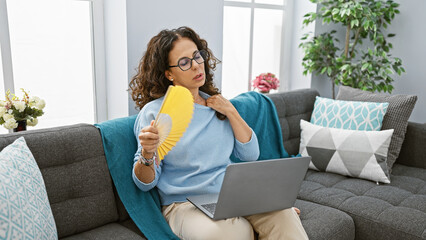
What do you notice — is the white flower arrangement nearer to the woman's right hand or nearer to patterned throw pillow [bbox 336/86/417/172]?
the woman's right hand

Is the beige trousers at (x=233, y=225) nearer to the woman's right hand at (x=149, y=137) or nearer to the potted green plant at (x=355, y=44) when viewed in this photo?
the woman's right hand at (x=149, y=137)

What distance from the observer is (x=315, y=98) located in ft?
9.13

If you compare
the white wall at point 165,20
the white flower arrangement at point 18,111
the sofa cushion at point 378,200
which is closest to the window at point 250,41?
the white wall at point 165,20

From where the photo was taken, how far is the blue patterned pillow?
7.84 ft

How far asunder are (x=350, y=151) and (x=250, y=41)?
1.58 meters

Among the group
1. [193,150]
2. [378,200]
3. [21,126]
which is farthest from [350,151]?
[21,126]

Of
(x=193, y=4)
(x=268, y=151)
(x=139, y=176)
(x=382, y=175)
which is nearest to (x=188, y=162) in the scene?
(x=139, y=176)

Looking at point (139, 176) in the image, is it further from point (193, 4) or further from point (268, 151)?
point (193, 4)

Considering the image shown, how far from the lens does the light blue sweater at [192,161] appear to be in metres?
1.66

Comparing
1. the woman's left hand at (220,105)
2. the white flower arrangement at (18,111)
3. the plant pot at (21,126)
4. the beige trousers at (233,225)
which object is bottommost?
the beige trousers at (233,225)

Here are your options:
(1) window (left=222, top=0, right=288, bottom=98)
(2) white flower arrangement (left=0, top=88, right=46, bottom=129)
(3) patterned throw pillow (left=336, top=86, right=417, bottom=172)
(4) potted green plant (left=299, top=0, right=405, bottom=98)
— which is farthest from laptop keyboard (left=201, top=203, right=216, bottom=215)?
(4) potted green plant (left=299, top=0, right=405, bottom=98)

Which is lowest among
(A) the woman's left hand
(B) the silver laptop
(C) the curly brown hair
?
(B) the silver laptop

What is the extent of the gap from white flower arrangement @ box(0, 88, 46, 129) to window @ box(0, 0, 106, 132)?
0.35m

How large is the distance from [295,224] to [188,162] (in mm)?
485
